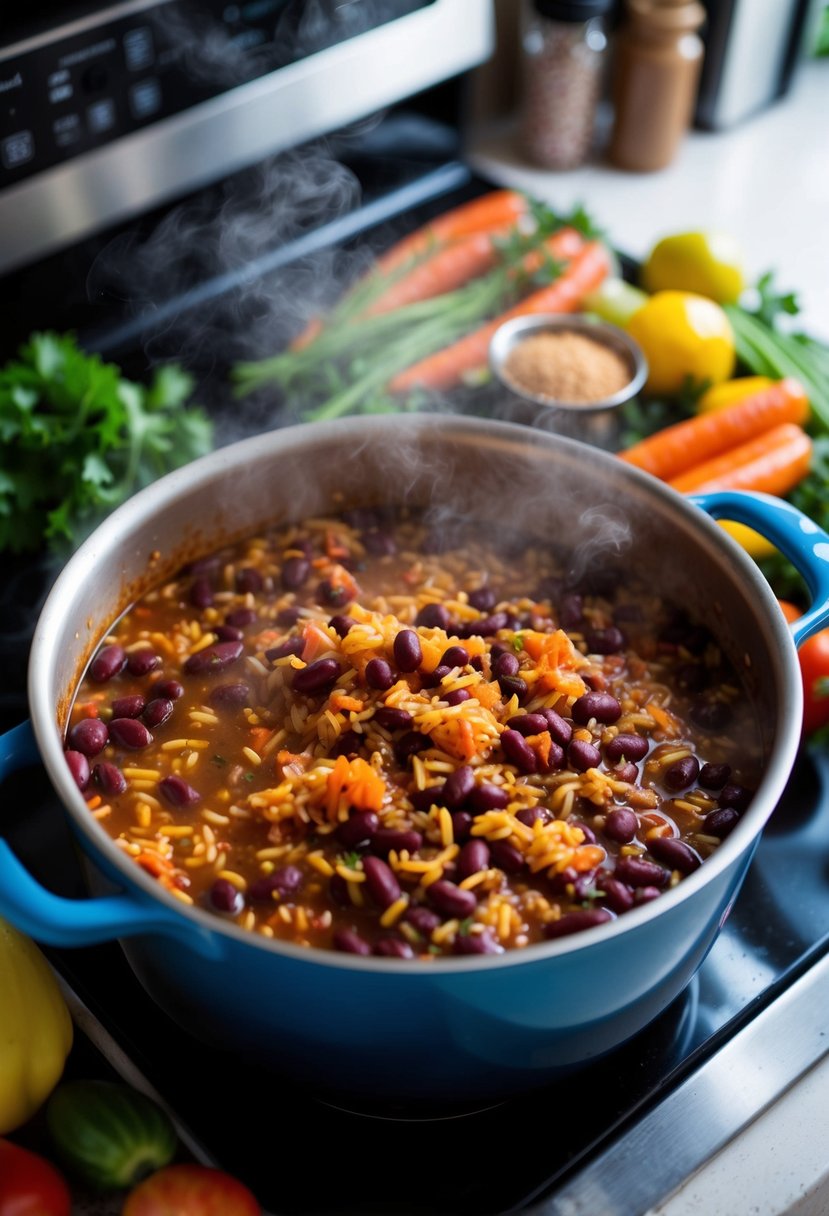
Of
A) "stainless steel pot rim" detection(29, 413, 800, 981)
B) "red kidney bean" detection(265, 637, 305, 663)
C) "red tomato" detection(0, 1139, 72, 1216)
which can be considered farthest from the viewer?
"red kidney bean" detection(265, 637, 305, 663)

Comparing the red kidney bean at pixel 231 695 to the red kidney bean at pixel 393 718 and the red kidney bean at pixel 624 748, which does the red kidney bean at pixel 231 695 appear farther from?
the red kidney bean at pixel 624 748

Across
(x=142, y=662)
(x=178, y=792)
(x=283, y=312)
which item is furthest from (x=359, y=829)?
(x=283, y=312)

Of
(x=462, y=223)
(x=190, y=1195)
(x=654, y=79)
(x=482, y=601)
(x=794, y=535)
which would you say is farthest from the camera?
(x=654, y=79)

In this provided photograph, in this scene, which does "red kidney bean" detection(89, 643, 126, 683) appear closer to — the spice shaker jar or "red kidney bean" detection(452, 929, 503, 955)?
"red kidney bean" detection(452, 929, 503, 955)

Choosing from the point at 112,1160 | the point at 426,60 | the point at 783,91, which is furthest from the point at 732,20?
the point at 112,1160

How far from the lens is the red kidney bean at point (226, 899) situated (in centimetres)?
141

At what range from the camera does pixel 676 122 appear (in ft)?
10.3

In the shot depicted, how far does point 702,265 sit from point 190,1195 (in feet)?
6.71

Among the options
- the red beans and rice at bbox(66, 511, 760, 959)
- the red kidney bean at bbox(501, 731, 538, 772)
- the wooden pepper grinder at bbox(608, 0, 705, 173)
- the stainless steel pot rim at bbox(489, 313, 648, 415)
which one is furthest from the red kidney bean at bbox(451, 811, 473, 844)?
the wooden pepper grinder at bbox(608, 0, 705, 173)

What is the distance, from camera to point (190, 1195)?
1286 millimetres

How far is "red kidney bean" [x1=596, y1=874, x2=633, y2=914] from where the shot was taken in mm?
1415

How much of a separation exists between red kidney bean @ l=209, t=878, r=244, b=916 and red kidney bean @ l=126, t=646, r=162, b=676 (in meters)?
0.41

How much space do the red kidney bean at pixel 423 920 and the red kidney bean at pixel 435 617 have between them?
480mm

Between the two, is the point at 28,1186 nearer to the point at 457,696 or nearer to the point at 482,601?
the point at 457,696
